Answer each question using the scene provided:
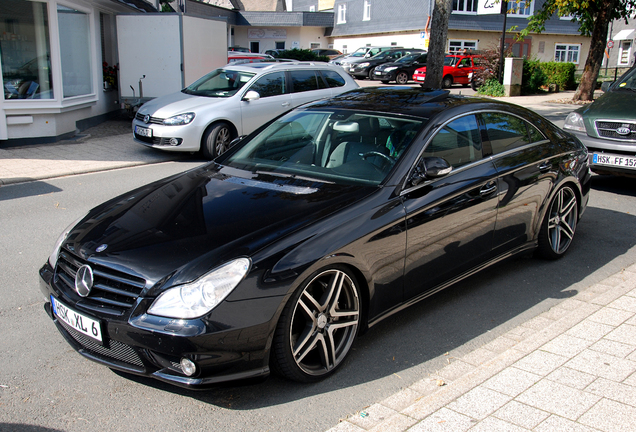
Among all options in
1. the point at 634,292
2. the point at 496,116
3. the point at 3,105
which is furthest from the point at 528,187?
the point at 3,105

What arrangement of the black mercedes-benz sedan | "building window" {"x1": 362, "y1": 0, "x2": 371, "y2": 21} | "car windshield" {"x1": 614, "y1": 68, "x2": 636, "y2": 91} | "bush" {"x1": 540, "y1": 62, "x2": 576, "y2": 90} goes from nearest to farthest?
the black mercedes-benz sedan → "car windshield" {"x1": 614, "y1": 68, "x2": 636, "y2": 91} → "bush" {"x1": 540, "y1": 62, "x2": 576, "y2": 90} → "building window" {"x1": 362, "y1": 0, "x2": 371, "y2": 21}

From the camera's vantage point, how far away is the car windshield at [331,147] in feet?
13.6

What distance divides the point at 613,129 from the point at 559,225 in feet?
11.3

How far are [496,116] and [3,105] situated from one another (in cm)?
1002

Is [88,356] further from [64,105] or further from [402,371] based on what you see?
[64,105]

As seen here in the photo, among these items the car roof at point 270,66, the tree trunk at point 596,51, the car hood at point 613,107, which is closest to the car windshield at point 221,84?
the car roof at point 270,66

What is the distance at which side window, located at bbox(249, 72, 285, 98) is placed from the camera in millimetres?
11336

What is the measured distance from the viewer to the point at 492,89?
25.4m

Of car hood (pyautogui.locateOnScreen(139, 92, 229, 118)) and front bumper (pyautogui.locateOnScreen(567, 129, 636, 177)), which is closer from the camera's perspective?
front bumper (pyautogui.locateOnScreen(567, 129, 636, 177))

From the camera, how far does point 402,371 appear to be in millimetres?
3615

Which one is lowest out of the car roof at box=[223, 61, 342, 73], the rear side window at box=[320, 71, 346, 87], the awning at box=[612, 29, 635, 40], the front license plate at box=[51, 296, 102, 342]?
the front license plate at box=[51, 296, 102, 342]

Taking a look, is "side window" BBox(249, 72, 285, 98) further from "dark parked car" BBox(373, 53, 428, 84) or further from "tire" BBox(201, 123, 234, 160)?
"dark parked car" BBox(373, 53, 428, 84)

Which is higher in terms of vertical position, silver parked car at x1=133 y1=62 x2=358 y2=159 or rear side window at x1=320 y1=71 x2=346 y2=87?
rear side window at x1=320 y1=71 x2=346 y2=87

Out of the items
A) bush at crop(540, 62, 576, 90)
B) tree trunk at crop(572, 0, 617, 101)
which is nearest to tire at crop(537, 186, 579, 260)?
tree trunk at crop(572, 0, 617, 101)
